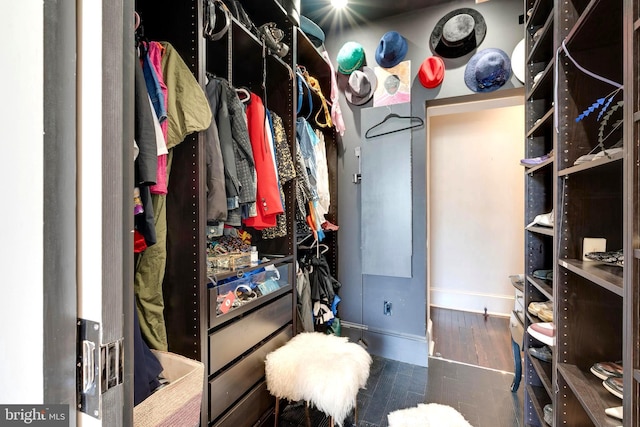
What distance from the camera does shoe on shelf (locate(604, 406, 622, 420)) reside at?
2.35ft

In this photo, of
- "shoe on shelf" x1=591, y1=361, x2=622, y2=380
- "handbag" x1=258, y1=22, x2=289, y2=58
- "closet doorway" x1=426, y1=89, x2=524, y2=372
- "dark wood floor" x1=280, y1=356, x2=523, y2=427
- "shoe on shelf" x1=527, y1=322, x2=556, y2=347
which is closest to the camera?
"shoe on shelf" x1=591, y1=361, x2=622, y2=380

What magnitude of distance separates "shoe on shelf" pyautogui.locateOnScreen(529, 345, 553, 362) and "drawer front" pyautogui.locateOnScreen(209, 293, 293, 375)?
131cm

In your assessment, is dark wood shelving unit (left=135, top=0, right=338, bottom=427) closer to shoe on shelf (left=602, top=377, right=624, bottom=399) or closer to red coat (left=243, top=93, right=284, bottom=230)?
red coat (left=243, top=93, right=284, bottom=230)

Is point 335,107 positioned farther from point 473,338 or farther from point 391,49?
point 473,338

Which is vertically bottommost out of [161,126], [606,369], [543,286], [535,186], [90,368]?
[606,369]

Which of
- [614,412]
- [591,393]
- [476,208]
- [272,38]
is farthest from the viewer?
[476,208]

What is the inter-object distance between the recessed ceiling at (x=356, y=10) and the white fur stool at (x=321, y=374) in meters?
2.52

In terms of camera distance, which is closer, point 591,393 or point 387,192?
point 591,393

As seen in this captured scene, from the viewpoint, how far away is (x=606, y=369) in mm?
897

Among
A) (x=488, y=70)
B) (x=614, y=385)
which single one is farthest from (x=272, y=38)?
(x=614, y=385)

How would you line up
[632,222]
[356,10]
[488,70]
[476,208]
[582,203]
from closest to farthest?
1. [632,222]
2. [582,203]
3. [488,70]
4. [356,10]
5. [476,208]

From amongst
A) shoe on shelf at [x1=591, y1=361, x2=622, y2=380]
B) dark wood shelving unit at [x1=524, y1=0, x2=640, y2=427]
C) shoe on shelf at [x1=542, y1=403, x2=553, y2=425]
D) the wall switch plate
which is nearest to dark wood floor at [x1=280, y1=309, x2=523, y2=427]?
the wall switch plate

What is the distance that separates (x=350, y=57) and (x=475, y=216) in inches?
95.7

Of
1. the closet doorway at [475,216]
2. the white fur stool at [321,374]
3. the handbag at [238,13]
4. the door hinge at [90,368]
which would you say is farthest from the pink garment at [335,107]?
the door hinge at [90,368]
